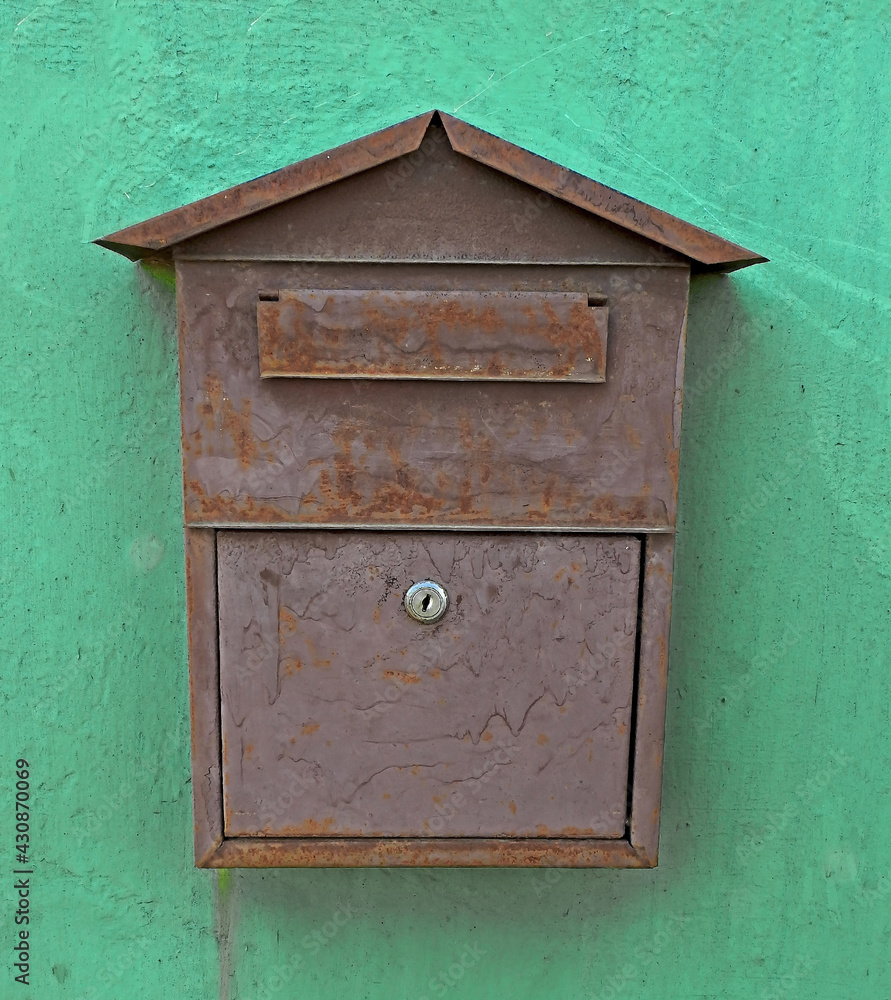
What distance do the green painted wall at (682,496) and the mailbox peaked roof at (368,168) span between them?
291mm

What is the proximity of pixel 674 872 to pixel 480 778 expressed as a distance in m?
0.53

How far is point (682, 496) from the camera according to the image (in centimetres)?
122

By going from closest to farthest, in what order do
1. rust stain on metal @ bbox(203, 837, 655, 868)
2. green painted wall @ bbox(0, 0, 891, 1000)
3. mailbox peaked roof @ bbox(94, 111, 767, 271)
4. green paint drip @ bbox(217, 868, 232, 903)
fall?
mailbox peaked roof @ bbox(94, 111, 767, 271), rust stain on metal @ bbox(203, 837, 655, 868), green painted wall @ bbox(0, 0, 891, 1000), green paint drip @ bbox(217, 868, 232, 903)

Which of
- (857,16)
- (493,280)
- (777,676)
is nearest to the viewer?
(493,280)

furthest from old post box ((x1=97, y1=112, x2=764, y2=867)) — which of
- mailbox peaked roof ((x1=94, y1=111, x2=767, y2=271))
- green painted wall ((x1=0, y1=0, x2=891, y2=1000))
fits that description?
green painted wall ((x1=0, y1=0, x2=891, y2=1000))

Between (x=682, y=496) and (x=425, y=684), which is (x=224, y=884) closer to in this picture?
(x=425, y=684)

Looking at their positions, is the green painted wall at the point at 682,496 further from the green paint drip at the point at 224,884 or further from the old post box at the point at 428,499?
the old post box at the point at 428,499

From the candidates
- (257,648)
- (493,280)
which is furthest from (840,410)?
(257,648)

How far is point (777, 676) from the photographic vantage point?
4.12ft

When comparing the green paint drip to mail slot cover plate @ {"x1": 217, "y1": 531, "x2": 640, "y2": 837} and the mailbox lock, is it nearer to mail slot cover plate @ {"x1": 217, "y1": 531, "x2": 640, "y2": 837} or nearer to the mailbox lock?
mail slot cover plate @ {"x1": 217, "y1": 531, "x2": 640, "y2": 837}

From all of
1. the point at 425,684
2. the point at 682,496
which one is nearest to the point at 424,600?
the point at 425,684

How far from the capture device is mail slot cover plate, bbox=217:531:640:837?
0.99 m

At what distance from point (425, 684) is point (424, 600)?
4.9 inches

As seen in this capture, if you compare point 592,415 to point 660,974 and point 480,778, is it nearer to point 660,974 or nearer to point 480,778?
point 480,778
